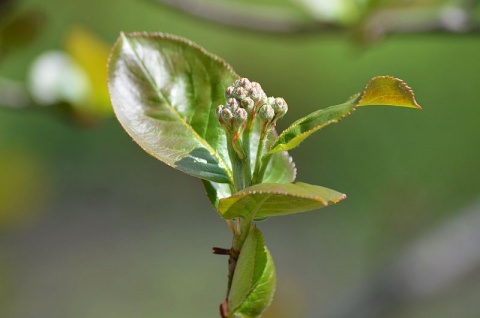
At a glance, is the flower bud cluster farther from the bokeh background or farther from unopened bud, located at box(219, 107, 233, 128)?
the bokeh background

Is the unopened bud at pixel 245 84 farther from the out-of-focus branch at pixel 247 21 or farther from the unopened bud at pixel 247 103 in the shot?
the out-of-focus branch at pixel 247 21

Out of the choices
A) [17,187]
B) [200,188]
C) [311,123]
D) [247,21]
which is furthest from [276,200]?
[200,188]

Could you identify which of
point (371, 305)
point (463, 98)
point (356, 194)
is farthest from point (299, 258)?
point (371, 305)

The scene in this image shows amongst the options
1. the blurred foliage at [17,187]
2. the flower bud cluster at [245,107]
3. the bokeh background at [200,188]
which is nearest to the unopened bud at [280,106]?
the flower bud cluster at [245,107]

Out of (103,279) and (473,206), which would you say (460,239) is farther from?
(103,279)

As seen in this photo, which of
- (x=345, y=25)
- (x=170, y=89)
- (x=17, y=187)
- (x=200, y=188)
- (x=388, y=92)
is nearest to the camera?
(x=388, y=92)


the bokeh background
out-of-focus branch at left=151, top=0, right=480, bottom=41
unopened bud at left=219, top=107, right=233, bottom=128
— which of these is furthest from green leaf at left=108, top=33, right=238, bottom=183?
the bokeh background

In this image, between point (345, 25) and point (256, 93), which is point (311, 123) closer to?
point (256, 93)
